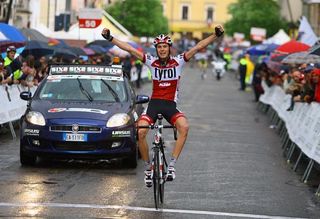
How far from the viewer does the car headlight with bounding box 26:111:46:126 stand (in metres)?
13.7

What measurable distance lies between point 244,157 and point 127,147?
3534 millimetres

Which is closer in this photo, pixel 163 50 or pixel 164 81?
pixel 163 50

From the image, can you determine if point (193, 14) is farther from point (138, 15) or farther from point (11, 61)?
point (11, 61)

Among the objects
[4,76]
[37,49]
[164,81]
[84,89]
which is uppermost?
[164,81]

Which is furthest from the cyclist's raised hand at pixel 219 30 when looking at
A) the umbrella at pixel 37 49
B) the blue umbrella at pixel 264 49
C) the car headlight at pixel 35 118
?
the blue umbrella at pixel 264 49

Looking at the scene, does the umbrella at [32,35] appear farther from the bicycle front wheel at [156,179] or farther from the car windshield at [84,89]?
the bicycle front wheel at [156,179]

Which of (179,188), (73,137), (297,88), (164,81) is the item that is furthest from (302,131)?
(164,81)

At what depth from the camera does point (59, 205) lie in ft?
34.4

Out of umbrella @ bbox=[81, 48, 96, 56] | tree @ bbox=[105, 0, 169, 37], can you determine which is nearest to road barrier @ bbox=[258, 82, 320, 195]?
umbrella @ bbox=[81, 48, 96, 56]

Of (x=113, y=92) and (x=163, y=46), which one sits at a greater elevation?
(x=163, y=46)

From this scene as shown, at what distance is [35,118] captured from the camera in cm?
1384

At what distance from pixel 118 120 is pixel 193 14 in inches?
4859

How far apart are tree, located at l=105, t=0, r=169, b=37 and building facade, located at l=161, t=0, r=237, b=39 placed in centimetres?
4648

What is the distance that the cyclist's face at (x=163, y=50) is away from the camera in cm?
1129
